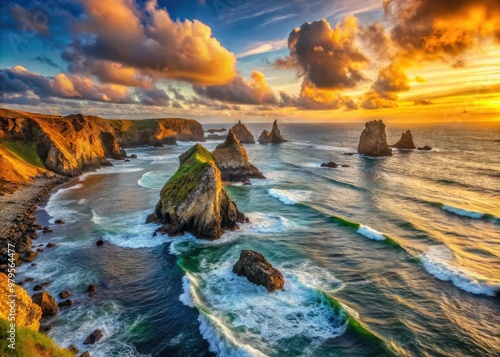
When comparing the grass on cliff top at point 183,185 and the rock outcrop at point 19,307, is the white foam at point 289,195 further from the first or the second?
the rock outcrop at point 19,307

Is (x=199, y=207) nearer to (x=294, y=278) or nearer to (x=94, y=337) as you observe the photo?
(x=294, y=278)

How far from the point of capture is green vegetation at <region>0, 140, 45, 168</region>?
7725 cm

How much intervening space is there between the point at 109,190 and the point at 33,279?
3966cm

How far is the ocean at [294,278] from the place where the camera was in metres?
21.8

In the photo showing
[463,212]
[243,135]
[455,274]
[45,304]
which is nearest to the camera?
[45,304]

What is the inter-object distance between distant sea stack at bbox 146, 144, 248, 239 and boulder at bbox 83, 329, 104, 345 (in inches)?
752

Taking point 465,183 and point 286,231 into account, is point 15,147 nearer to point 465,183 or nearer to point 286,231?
point 286,231

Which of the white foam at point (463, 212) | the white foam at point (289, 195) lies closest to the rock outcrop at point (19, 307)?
the white foam at point (289, 195)

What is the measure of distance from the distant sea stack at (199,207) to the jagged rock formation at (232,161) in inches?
1209

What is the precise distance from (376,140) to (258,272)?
Result: 10311 centimetres

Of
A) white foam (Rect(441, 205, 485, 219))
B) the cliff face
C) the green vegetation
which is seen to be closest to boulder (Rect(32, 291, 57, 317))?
the cliff face

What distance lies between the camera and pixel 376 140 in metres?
117

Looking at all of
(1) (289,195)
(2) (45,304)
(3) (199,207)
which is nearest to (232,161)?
(1) (289,195)

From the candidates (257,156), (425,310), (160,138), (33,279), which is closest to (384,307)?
(425,310)
